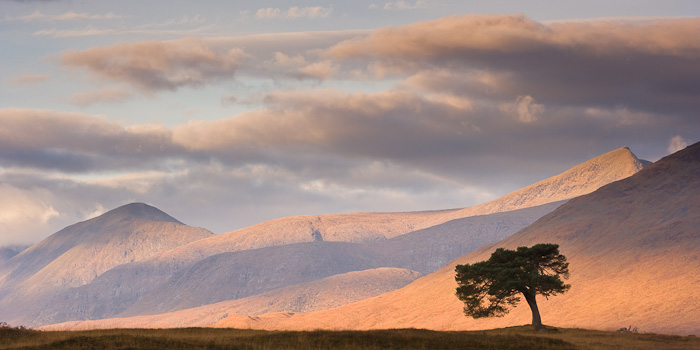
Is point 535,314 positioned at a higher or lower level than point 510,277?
lower

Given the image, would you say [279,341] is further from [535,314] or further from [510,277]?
[510,277]

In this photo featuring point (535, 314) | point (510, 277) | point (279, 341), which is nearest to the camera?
point (279, 341)

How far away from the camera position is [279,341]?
184ft

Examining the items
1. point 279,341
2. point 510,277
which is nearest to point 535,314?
point 510,277

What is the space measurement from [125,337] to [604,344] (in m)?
40.3

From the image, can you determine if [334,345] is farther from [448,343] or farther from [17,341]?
[17,341]

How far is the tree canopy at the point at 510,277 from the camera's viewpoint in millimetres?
94938

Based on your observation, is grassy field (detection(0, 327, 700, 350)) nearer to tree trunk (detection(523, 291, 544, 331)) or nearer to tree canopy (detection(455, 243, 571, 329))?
tree trunk (detection(523, 291, 544, 331))

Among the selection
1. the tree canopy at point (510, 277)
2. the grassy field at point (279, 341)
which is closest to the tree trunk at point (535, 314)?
the tree canopy at point (510, 277)

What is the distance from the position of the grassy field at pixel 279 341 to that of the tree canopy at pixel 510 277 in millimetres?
25381

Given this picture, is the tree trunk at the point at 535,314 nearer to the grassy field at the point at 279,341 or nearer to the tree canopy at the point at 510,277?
the tree canopy at the point at 510,277

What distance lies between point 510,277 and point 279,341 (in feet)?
153

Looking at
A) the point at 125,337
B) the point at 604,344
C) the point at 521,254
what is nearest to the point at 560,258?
the point at 521,254

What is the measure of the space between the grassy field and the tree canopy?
25.4m
